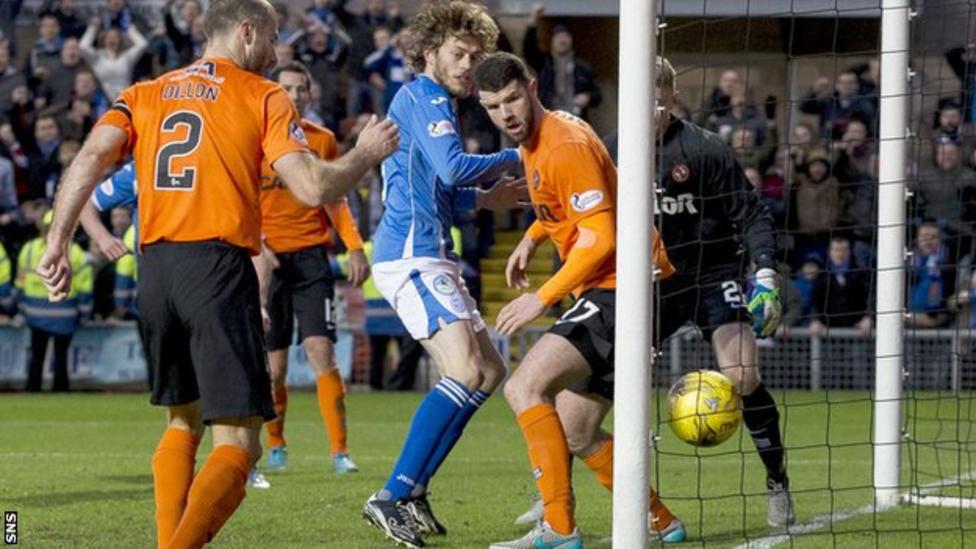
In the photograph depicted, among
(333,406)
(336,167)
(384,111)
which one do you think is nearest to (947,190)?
(384,111)

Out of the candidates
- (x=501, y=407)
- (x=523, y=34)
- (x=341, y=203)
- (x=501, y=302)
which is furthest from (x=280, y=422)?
(x=523, y=34)

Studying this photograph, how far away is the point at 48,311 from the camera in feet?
62.4

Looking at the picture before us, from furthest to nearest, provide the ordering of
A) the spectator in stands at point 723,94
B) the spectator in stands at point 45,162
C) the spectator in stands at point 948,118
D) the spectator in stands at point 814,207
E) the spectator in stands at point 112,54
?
the spectator in stands at point 112,54
the spectator in stands at point 45,162
the spectator in stands at point 814,207
the spectator in stands at point 723,94
the spectator in stands at point 948,118

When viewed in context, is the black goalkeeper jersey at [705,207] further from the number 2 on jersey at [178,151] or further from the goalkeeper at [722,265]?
the number 2 on jersey at [178,151]

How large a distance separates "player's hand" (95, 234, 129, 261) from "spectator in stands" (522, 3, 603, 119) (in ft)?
41.3

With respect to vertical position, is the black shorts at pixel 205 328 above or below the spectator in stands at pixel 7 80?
below

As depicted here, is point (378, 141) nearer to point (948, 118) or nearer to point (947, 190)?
point (947, 190)

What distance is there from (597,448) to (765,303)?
1.29 m

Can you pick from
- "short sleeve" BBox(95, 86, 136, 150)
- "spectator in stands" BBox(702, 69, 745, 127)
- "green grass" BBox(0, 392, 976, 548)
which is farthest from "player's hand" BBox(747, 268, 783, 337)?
"spectator in stands" BBox(702, 69, 745, 127)

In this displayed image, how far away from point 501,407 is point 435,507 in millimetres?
8190

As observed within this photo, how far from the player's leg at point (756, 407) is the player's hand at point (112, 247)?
2.76 metres

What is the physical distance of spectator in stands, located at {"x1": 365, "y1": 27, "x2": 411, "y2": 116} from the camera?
856 inches

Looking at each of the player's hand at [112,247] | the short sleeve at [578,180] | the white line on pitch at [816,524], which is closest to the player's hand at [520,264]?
the short sleeve at [578,180]

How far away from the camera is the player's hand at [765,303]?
840 centimetres
